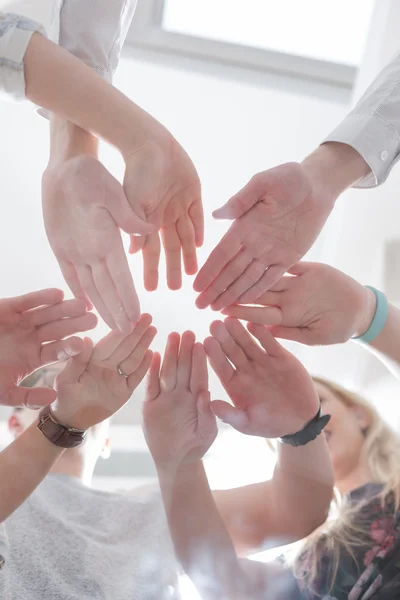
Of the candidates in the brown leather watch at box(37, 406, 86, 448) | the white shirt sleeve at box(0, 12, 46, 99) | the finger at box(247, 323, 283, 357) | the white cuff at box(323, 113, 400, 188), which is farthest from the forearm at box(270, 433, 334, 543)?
the white shirt sleeve at box(0, 12, 46, 99)

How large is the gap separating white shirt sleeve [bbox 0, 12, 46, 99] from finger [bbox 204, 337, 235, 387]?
13.9 inches

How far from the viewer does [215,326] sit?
63 cm

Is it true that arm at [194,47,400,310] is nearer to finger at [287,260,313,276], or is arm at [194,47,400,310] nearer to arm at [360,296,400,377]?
finger at [287,260,313,276]

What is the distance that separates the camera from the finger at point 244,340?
0.62 m

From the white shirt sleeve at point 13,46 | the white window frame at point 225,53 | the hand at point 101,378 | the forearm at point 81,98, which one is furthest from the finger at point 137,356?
the white window frame at point 225,53

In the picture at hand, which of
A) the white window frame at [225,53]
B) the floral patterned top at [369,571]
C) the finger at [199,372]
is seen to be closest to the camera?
the floral patterned top at [369,571]

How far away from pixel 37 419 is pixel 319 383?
1.02 ft

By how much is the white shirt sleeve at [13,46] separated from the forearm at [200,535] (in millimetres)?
450

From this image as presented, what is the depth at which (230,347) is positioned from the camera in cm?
63

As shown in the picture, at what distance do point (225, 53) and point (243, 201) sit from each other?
17.6 inches

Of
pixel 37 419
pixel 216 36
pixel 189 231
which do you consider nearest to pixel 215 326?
pixel 189 231

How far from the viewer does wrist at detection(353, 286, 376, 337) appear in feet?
2.19

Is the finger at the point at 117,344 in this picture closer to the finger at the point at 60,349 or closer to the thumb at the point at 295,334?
the finger at the point at 60,349

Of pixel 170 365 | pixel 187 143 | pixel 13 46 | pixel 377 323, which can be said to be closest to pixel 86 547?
pixel 170 365
